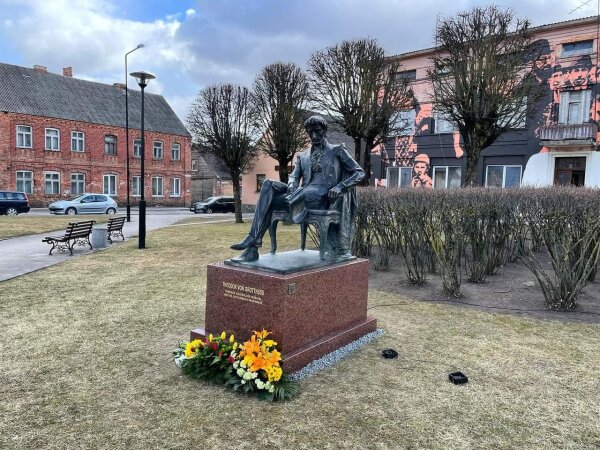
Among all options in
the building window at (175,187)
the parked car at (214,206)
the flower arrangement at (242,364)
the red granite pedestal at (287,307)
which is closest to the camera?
the flower arrangement at (242,364)

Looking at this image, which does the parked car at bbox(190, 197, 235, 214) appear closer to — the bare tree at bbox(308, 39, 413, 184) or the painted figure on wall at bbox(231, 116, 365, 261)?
the bare tree at bbox(308, 39, 413, 184)

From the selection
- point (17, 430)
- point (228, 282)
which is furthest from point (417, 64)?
point (17, 430)

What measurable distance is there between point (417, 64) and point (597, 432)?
2572cm

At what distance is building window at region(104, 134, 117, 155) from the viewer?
3981 cm

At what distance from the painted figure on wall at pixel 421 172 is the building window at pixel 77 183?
27070 mm

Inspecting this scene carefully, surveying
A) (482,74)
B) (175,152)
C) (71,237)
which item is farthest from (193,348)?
(175,152)

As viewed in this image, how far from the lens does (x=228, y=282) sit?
482 centimetres

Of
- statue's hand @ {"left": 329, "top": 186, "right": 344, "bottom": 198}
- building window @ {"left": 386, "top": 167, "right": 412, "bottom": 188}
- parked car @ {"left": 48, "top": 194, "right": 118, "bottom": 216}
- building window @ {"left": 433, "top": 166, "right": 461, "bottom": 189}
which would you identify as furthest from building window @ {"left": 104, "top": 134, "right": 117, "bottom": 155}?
statue's hand @ {"left": 329, "top": 186, "right": 344, "bottom": 198}

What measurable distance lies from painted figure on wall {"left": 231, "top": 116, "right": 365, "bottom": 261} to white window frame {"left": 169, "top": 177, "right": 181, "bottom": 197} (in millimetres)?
40558

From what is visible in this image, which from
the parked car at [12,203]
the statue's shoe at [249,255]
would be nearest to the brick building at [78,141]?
the parked car at [12,203]

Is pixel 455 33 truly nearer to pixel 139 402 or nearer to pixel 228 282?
pixel 228 282

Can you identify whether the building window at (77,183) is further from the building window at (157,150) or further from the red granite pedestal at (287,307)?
the red granite pedestal at (287,307)

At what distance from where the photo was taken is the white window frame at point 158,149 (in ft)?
141

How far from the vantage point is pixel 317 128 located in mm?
5641
